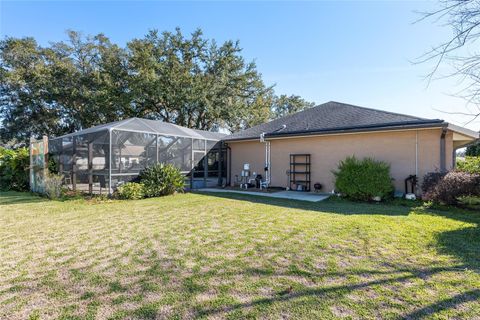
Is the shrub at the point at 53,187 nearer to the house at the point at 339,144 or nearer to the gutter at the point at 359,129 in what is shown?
the house at the point at 339,144

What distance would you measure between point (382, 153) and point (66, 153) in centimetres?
1327

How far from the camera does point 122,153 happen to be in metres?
10.2

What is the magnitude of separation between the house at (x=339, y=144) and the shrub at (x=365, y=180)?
153cm

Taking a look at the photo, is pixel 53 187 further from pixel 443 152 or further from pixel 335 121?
pixel 443 152

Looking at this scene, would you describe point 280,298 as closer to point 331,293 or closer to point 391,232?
point 331,293

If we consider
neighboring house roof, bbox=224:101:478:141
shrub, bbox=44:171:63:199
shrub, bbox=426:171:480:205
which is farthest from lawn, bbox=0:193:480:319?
neighboring house roof, bbox=224:101:478:141

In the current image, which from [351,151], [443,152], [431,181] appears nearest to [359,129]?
[351,151]

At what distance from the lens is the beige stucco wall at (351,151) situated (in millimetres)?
9086

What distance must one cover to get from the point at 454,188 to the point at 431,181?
0.69 metres

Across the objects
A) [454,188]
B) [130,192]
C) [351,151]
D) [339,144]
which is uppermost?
[339,144]

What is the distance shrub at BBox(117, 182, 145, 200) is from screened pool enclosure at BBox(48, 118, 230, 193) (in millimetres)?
481

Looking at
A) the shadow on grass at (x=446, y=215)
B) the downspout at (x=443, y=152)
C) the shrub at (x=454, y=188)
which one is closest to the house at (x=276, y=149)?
the downspout at (x=443, y=152)

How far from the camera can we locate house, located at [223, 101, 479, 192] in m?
9.02

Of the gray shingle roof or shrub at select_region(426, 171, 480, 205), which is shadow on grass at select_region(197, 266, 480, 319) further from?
the gray shingle roof
